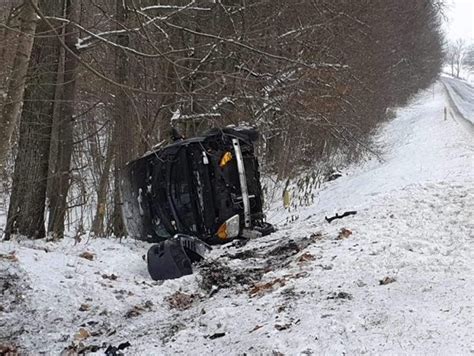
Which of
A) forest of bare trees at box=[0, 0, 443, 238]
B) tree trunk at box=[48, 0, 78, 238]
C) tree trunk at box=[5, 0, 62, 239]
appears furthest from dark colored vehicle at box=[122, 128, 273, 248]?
tree trunk at box=[5, 0, 62, 239]

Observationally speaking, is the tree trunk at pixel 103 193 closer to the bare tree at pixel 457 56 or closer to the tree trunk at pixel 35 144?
the tree trunk at pixel 35 144

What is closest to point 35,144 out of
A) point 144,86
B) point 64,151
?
point 64,151

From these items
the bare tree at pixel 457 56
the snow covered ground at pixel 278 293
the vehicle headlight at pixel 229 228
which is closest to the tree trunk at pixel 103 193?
the snow covered ground at pixel 278 293

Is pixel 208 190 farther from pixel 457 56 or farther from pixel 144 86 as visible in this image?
pixel 457 56

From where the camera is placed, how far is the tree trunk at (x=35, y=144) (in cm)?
785

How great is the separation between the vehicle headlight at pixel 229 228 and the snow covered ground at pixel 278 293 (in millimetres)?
210

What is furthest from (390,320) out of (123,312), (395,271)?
(123,312)

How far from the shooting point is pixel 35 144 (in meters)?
8.17

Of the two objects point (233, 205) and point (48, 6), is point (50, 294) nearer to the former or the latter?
point (233, 205)

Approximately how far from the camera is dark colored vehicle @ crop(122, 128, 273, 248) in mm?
7777

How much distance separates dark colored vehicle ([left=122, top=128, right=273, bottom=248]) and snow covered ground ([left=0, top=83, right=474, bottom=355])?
425 mm

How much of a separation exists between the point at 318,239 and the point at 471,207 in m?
2.31

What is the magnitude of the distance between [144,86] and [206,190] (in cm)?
282

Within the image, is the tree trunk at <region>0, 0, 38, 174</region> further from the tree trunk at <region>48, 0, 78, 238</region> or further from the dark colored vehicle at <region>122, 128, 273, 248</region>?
the tree trunk at <region>48, 0, 78, 238</region>
